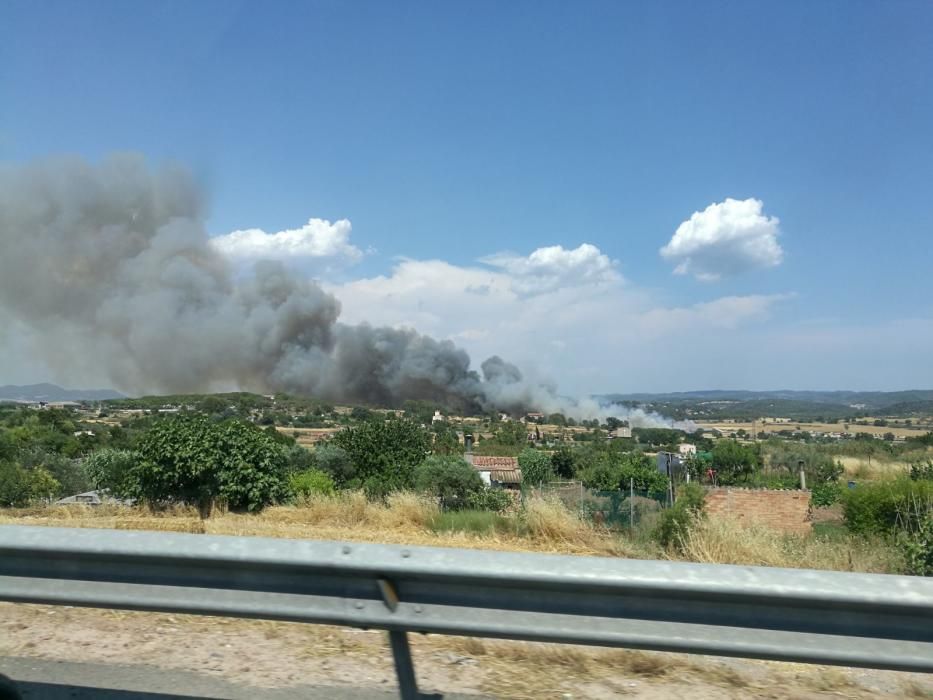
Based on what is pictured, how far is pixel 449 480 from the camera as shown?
14.9 metres

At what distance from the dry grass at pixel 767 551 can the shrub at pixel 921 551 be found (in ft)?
0.37

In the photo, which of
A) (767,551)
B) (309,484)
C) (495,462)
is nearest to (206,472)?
(309,484)

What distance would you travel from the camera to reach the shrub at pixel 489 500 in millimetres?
12969

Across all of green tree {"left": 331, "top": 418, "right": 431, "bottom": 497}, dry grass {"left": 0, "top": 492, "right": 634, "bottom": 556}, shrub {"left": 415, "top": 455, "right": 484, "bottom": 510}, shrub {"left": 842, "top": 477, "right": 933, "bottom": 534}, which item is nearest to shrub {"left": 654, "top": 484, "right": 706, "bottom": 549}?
dry grass {"left": 0, "top": 492, "right": 634, "bottom": 556}

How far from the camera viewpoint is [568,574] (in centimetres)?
249

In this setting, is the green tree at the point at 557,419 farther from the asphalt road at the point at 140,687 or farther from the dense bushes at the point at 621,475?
the asphalt road at the point at 140,687

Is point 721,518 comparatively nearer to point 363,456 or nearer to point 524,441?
point 363,456

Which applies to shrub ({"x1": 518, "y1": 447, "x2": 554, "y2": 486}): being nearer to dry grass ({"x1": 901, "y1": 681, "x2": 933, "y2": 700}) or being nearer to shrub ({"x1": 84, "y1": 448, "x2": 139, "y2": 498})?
shrub ({"x1": 84, "y1": 448, "x2": 139, "y2": 498})

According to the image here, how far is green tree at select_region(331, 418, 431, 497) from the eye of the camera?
706 inches

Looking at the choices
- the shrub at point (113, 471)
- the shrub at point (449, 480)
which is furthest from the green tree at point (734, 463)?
the shrub at point (113, 471)

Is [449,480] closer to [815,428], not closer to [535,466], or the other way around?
[535,466]

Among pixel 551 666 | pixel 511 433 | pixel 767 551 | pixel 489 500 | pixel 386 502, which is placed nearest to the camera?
pixel 551 666

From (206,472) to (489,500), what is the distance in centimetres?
474

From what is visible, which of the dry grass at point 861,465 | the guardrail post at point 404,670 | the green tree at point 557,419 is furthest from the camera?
the green tree at point 557,419
